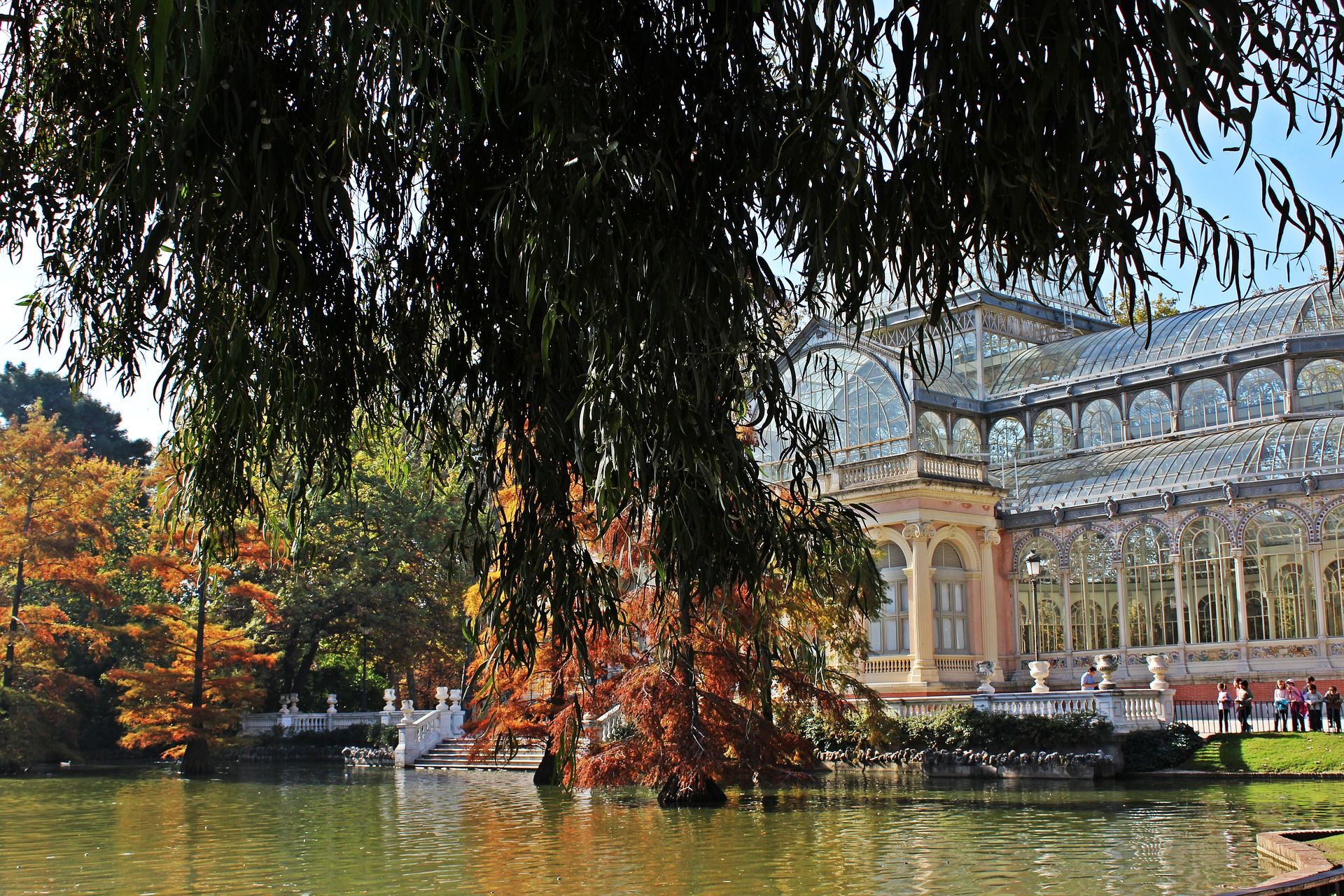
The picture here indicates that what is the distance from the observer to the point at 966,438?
37.2 metres

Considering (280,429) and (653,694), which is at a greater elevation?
(280,429)

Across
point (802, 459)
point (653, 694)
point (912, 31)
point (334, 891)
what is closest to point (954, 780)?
point (653, 694)

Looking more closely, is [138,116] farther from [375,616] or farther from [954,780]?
[375,616]

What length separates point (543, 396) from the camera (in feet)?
17.7

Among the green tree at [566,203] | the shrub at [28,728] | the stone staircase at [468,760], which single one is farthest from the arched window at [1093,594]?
the green tree at [566,203]

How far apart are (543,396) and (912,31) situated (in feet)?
6.75

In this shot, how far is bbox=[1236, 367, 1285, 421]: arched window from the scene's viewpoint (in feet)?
104

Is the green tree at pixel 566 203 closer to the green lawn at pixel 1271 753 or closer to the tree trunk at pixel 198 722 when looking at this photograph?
the green lawn at pixel 1271 753

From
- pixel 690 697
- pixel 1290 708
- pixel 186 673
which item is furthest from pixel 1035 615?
pixel 186 673

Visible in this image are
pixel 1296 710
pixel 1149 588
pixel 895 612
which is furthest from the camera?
pixel 895 612

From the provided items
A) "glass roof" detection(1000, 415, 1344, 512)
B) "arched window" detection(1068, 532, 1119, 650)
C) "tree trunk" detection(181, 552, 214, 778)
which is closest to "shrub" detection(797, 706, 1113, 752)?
"arched window" detection(1068, 532, 1119, 650)

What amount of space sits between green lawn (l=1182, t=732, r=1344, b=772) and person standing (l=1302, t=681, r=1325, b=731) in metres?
1.24

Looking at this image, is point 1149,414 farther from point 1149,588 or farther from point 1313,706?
point 1313,706

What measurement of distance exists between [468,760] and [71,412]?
110ft
